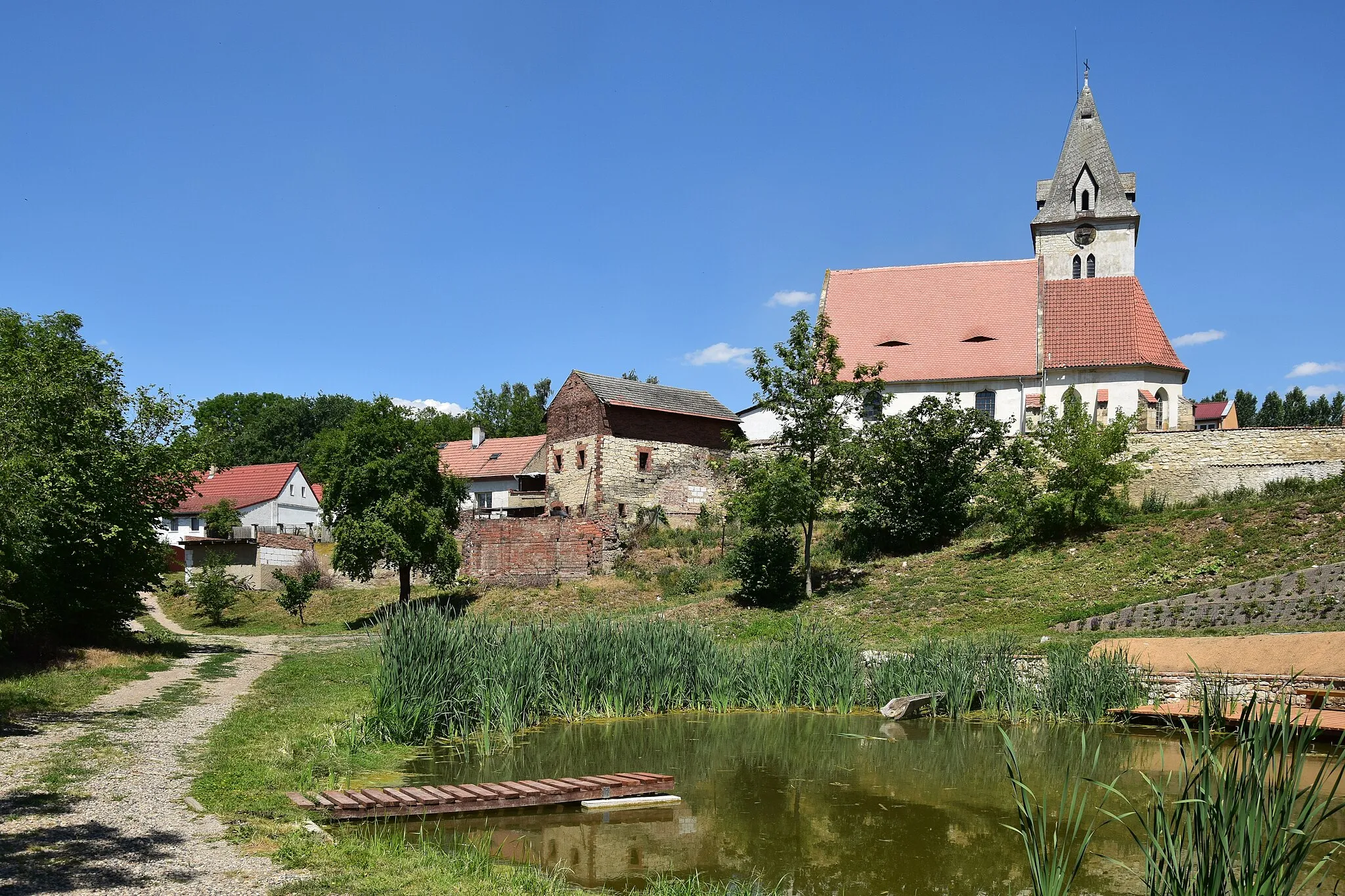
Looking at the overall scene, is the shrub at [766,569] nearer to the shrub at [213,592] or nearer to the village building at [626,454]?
the village building at [626,454]

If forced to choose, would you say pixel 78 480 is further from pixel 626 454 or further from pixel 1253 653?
pixel 626 454

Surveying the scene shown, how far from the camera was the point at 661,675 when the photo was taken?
15406mm

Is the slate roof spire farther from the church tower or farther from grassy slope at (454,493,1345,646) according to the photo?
grassy slope at (454,493,1345,646)

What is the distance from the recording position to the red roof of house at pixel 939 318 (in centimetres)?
4103

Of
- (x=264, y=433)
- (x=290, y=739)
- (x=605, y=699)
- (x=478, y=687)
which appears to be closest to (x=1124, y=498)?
(x=605, y=699)

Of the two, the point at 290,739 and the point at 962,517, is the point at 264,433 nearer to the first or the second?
the point at 962,517

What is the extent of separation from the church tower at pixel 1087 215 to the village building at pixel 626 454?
69.5 feet

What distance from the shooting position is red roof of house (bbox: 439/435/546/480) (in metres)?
54.3

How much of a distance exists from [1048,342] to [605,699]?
1247 inches

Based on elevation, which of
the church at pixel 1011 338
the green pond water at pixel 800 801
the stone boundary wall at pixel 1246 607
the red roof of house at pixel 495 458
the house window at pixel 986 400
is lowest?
the green pond water at pixel 800 801

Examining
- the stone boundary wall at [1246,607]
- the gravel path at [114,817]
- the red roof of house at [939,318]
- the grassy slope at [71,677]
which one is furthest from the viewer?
the red roof of house at [939,318]

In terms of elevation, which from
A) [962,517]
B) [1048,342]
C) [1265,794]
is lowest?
[1265,794]

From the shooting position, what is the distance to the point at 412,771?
1152 cm

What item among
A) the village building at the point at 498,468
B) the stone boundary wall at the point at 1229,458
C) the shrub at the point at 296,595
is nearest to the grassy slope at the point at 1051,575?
the stone boundary wall at the point at 1229,458
